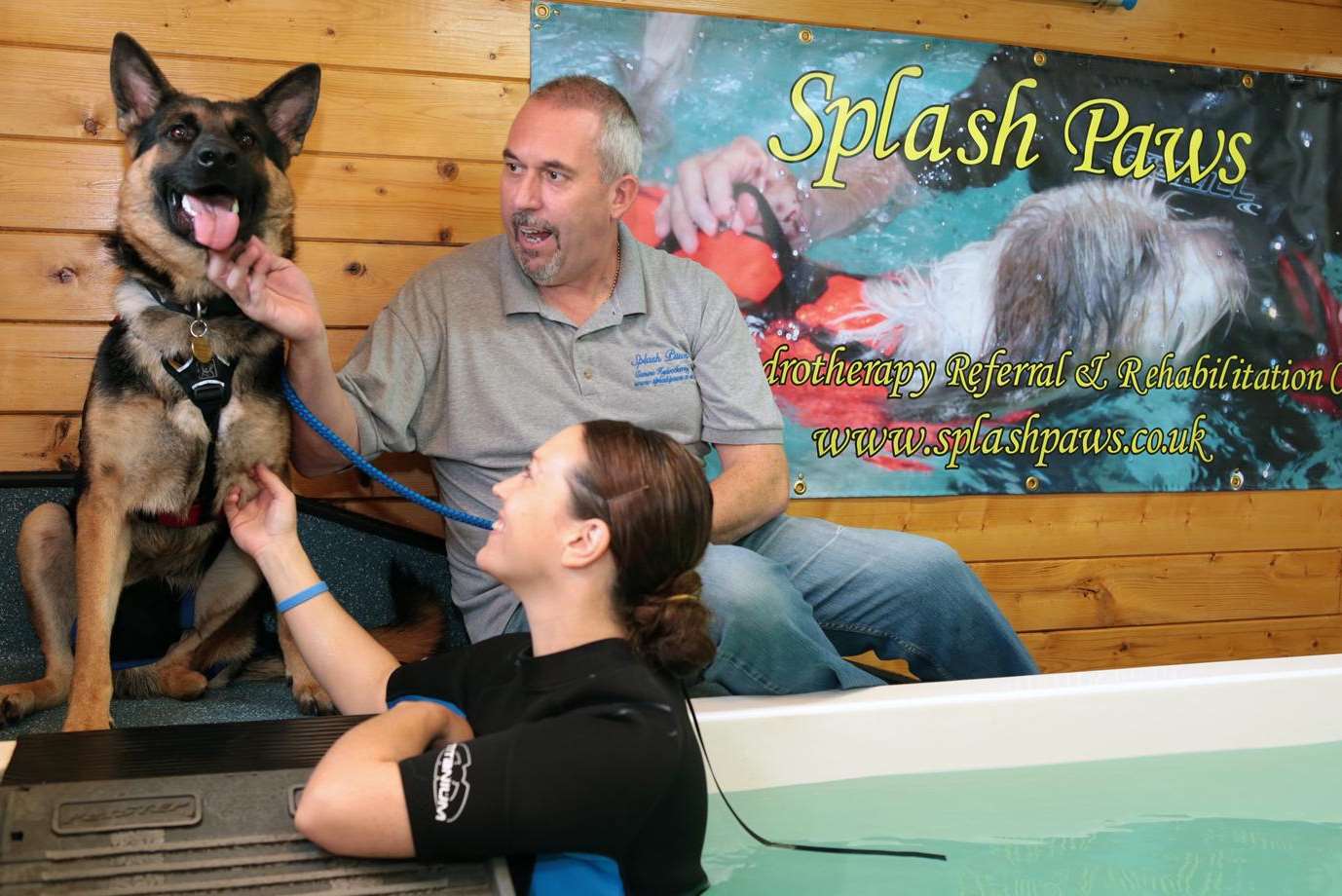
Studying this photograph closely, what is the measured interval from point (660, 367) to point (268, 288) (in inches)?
26.8

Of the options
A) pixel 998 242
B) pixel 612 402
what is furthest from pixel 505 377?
pixel 998 242

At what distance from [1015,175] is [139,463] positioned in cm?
190

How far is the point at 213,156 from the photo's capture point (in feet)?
5.36

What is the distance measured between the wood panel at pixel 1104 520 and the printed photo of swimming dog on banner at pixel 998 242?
4 cm

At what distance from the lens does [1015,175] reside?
2668 mm

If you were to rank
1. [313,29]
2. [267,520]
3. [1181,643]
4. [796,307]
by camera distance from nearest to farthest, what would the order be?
[267,520] < [313,29] < [796,307] < [1181,643]

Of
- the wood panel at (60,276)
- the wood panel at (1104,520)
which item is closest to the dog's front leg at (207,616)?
the wood panel at (60,276)

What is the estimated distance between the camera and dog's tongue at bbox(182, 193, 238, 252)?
5.37ft

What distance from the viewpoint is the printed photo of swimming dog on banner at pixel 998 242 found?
247cm

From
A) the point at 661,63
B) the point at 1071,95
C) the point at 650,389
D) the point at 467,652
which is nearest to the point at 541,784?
the point at 467,652

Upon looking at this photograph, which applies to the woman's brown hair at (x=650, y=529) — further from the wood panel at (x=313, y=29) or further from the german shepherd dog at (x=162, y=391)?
the wood panel at (x=313, y=29)

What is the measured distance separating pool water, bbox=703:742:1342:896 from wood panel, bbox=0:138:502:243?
124 cm

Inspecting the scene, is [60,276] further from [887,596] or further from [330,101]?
[887,596]

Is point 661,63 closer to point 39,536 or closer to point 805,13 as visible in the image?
point 805,13
